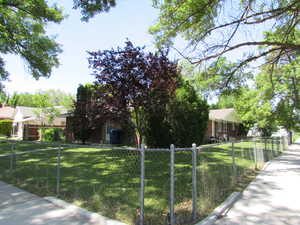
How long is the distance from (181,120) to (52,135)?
16.2 m

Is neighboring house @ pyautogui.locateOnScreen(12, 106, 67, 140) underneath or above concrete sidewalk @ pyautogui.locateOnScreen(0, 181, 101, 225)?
above

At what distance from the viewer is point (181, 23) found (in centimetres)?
826

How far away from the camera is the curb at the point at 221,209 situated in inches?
151

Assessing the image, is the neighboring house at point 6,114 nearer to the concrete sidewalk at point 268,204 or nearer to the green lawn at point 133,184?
the green lawn at point 133,184

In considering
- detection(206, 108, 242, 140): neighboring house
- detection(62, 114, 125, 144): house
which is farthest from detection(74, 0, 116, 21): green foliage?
detection(206, 108, 242, 140): neighboring house

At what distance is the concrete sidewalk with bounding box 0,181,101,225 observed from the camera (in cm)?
378

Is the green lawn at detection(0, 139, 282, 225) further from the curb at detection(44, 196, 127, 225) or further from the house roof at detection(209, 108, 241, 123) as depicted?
the house roof at detection(209, 108, 241, 123)

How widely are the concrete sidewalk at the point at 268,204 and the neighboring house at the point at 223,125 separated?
1913cm

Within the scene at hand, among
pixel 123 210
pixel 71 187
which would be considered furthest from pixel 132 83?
pixel 123 210

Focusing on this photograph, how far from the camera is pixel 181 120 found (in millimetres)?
12125

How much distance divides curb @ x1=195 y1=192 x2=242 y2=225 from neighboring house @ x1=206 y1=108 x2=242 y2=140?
2097cm

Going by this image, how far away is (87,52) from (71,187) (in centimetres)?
685

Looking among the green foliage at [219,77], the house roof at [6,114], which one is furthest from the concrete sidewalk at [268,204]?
the house roof at [6,114]

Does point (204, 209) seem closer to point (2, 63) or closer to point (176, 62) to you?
point (176, 62)
